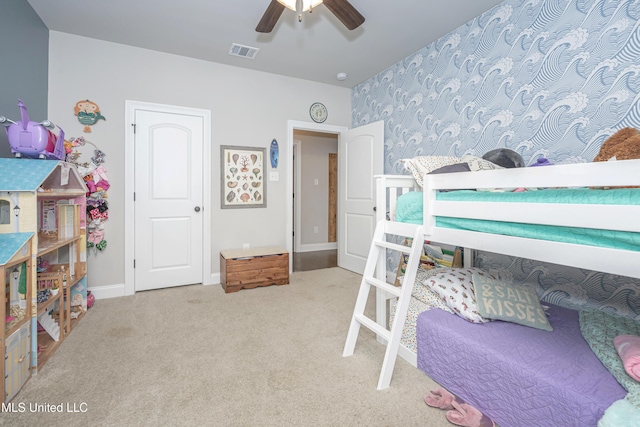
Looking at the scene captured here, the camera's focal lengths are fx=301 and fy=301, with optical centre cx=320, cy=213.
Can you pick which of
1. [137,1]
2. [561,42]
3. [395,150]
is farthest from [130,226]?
[561,42]

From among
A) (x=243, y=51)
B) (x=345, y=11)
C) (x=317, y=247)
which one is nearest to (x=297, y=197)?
(x=317, y=247)

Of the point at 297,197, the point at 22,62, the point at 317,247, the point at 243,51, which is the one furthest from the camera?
the point at 317,247

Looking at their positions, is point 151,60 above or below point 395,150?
above

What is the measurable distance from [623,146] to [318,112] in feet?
11.0

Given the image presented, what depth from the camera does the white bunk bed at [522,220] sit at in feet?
3.20

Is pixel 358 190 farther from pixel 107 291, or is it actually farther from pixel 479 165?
pixel 107 291

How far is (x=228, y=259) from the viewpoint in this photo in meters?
3.20

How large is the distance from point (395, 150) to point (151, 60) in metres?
2.83

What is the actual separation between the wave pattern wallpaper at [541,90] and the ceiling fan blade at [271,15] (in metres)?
1.73

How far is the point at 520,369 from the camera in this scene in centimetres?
130

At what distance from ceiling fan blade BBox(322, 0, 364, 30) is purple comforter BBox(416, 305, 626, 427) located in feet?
6.54

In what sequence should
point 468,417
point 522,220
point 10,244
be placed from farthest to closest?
point 10,244
point 468,417
point 522,220

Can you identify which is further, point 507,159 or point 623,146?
point 507,159

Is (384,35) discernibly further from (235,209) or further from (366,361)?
(366,361)
